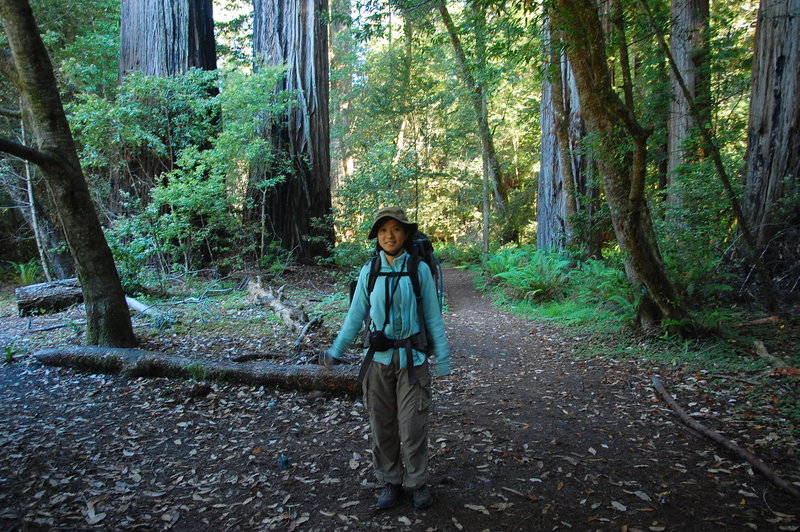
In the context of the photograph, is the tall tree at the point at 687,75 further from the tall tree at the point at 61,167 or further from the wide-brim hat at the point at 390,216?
the tall tree at the point at 61,167

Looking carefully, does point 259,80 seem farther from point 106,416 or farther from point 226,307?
point 106,416

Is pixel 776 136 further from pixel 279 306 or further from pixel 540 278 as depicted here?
pixel 279 306

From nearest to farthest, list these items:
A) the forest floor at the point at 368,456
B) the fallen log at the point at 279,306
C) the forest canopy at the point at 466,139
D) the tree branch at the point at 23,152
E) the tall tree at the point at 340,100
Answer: the forest floor at the point at 368,456 → the tree branch at the point at 23,152 → the forest canopy at the point at 466,139 → the fallen log at the point at 279,306 → the tall tree at the point at 340,100

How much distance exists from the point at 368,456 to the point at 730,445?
2645 mm

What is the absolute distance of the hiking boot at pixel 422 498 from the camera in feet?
10.0

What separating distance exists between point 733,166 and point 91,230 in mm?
8892

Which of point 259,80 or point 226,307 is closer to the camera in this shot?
point 226,307

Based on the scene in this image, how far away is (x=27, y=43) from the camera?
16.9ft

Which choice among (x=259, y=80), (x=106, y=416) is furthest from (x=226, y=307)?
(x=259, y=80)

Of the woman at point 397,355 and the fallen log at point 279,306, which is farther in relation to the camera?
the fallen log at point 279,306

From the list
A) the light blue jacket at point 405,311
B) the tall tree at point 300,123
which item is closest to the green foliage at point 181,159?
the tall tree at point 300,123

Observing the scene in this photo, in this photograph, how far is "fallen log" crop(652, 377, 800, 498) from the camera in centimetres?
301

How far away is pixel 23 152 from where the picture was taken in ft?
16.0

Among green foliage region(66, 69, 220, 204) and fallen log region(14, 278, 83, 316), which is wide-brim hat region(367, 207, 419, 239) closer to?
fallen log region(14, 278, 83, 316)
